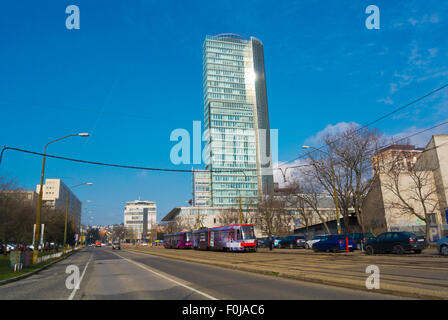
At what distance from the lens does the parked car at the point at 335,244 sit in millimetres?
29719

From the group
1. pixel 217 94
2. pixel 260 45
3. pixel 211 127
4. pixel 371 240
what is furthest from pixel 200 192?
pixel 371 240

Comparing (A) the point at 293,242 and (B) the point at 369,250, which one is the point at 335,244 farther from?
(A) the point at 293,242

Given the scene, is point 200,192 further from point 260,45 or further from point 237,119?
point 260,45

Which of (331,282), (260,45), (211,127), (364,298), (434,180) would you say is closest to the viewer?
(364,298)

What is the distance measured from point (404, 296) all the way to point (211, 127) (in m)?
144

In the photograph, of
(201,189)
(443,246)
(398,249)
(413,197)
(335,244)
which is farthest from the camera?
(201,189)

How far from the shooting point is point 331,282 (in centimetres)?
1008

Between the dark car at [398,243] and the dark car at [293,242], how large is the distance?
1946 cm

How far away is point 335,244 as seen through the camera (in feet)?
98.4

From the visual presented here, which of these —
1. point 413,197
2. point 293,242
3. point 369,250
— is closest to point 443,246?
point 369,250

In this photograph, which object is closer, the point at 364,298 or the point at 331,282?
Result: the point at 364,298

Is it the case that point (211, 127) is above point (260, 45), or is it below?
below

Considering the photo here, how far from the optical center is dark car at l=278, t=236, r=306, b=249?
1695 inches
